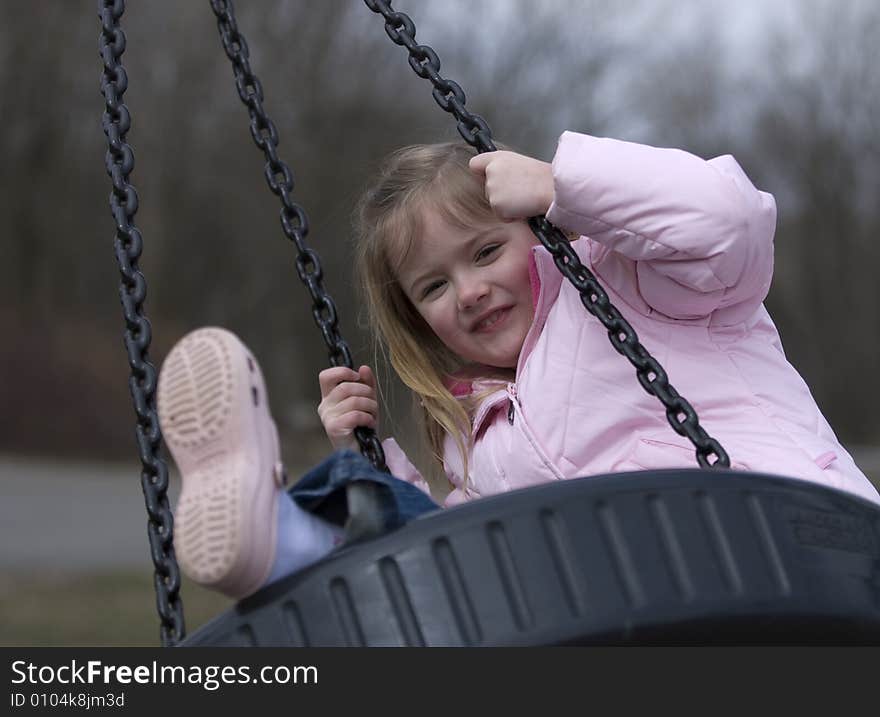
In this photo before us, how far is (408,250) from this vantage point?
4.52 feet

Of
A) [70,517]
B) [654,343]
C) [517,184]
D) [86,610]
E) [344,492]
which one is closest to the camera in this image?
[344,492]

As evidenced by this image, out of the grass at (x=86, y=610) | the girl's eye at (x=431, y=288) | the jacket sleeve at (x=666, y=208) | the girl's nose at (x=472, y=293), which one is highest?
the grass at (x=86, y=610)

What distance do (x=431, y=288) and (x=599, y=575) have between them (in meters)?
0.69

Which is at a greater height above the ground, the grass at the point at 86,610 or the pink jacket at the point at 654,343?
the grass at the point at 86,610

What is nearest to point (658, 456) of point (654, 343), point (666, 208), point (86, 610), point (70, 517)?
point (654, 343)

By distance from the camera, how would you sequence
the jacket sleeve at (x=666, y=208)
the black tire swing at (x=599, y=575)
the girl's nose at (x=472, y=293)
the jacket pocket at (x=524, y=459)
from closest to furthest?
the black tire swing at (x=599, y=575) → the jacket sleeve at (x=666, y=208) → the jacket pocket at (x=524, y=459) → the girl's nose at (x=472, y=293)

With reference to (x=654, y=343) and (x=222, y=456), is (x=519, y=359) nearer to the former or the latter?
(x=654, y=343)

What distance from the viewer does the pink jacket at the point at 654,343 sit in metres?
1.02

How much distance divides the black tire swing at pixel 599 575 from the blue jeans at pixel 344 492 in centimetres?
5

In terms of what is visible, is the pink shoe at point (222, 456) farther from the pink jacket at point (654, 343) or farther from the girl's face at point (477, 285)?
the girl's face at point (477, 285)

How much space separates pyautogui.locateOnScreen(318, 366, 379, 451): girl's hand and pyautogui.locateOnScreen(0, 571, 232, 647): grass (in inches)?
78.4

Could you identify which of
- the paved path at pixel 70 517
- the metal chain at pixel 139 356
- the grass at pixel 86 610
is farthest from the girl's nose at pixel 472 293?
the paved path at pixel 70 517

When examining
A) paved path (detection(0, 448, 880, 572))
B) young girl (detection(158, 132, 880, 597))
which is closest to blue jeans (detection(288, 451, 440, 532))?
young girl (detection(158, 132, 880, 597))

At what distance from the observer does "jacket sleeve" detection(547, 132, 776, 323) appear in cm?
101
